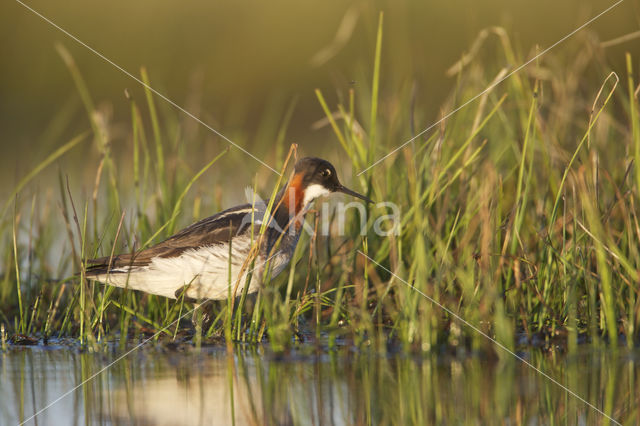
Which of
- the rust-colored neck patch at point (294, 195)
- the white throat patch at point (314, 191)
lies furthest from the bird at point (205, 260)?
the white throat patch at point (314, 191)

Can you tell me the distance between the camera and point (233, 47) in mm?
14953

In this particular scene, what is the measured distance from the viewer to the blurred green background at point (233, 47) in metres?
13.4

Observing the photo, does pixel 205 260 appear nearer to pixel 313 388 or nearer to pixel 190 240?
pixel 190 240

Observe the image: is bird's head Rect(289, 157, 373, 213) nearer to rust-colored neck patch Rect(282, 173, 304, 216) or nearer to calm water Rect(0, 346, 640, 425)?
rust-colored neck patch Rect(282, 173, 304, 216)

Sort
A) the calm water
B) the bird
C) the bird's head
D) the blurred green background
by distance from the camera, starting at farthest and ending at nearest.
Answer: the blurred green background
the bird's head
the bird
the calm water

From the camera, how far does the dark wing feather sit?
5.75 metres

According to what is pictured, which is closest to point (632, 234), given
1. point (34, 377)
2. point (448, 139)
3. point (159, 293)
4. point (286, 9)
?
point (448, 139)

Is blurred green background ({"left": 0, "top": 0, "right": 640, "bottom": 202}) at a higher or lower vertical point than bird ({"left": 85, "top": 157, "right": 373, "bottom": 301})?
higher

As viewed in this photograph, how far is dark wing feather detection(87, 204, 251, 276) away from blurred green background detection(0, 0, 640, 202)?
6616 millimetres

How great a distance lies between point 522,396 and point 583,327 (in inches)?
59.2

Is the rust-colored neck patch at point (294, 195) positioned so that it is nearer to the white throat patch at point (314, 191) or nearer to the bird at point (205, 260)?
the white throat patch at point (314, 191)

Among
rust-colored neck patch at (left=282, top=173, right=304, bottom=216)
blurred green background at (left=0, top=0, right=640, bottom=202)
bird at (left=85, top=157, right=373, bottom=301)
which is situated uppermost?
blurred green background at (left=0, top=0, right=640, bottom=202)

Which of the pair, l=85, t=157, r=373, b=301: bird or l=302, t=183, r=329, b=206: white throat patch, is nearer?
l=85, t=157, r=373, b=301: bird

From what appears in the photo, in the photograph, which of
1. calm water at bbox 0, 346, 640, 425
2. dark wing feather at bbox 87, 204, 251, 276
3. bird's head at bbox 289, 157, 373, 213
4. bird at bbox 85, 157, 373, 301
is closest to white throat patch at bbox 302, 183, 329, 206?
bird's head at bbox 289, 157, 373, 213
